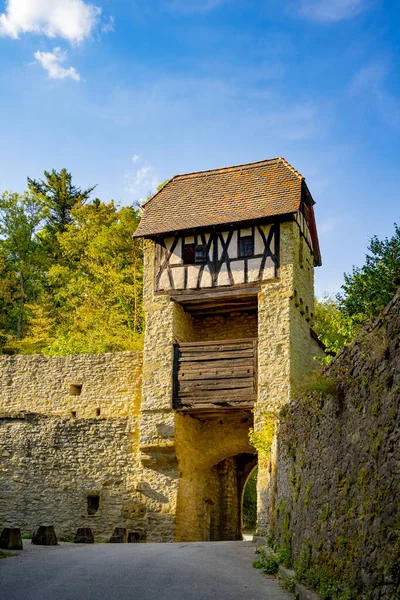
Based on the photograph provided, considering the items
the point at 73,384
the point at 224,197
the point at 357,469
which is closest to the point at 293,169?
the point at 224,197

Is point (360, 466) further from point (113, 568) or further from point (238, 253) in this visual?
point (238, 253)

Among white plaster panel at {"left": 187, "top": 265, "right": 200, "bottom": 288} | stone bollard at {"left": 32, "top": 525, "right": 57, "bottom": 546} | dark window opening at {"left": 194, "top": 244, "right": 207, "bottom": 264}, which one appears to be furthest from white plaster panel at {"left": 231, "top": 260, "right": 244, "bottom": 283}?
stone bollard at {"left": 32, "top": 525, "right": 57, "bottom": 546}

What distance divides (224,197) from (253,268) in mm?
2387

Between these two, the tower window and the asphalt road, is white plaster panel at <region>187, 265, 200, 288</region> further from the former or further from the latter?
the asphalt road

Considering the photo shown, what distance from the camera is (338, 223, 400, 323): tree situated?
13.3 m

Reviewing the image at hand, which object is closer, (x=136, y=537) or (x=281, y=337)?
(x=136, y=537)

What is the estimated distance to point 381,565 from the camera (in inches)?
182

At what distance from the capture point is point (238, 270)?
17250 mm

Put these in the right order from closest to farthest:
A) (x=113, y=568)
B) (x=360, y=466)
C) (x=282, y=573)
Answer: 1. (x=360, y=466)
2. (x=282, y=573)
3. (x=113, y=568)

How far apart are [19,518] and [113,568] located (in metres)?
9.44

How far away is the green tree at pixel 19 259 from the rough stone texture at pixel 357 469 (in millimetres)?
25395

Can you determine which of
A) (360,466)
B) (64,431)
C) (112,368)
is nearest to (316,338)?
(112,368)

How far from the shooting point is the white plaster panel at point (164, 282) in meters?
17.9

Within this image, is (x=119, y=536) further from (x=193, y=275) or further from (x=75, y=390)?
(x=193, y=275)
